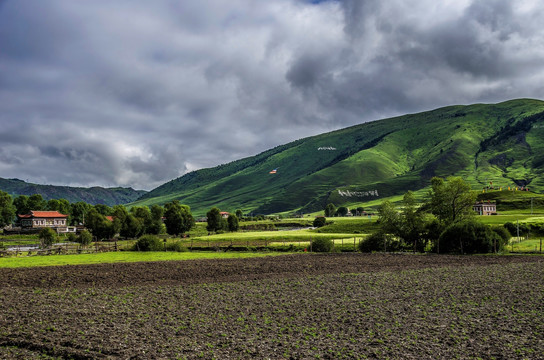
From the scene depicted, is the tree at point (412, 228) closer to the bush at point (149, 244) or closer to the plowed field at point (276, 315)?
the plowed field at point (276, 315)

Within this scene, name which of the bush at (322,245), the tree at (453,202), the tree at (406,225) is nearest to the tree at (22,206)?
the bush at (322,245)

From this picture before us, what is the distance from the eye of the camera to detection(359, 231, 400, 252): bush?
7331 cm

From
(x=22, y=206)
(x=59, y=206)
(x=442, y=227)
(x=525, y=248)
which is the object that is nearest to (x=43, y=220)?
(x=59, y=206)

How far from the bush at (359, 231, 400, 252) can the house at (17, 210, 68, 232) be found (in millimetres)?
138722

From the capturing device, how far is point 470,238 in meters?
65.0

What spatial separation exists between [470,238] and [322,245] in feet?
81.9

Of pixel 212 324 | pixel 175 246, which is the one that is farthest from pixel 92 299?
pixel 175 246

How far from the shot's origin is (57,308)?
2692 cm

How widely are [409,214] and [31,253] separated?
74461 mm

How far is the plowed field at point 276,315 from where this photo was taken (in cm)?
1817

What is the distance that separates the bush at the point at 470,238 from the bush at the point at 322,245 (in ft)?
64.9

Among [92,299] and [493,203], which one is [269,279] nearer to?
[92,299]

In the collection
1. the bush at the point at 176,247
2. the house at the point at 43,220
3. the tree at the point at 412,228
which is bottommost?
the bush at the point at 176,247

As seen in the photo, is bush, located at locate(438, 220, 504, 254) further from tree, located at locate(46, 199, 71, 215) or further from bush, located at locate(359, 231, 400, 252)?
tree, located at locate(46, 199, 71, 215)
